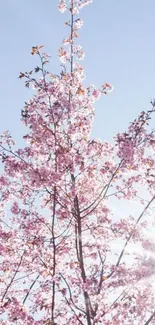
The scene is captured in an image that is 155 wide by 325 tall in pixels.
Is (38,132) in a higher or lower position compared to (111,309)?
higher

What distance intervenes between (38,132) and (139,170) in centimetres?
293

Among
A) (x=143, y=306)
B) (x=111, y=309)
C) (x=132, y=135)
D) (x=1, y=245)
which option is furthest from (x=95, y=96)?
(x=143, y=306)

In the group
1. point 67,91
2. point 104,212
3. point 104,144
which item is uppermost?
point 67,91

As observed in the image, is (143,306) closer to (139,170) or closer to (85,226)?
(85,226)

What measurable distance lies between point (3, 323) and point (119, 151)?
17.4 ft

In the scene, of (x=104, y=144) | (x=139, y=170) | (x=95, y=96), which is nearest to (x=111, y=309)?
(x=139, y=170)

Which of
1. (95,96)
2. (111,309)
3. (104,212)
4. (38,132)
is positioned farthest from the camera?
(104,212)

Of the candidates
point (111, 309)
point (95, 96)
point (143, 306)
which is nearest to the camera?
point (111, 309)

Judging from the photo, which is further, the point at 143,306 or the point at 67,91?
the point at 143,306

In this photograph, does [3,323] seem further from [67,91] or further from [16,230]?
[67,91]

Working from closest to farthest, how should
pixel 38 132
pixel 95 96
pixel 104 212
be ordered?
pixel 38 132
pixel 95 96
pixel 104 212

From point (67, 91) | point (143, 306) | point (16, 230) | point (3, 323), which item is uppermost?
point (67, 91)

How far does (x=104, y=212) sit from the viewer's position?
12000 millimetres

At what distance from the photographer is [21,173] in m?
10.1
